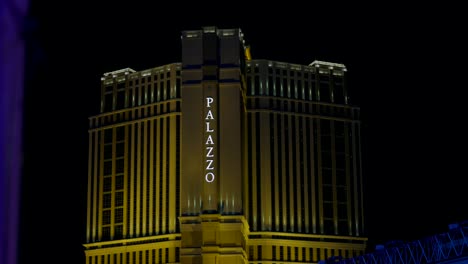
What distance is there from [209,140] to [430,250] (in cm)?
3397

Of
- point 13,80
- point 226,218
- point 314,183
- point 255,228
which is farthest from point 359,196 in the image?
point 13,80

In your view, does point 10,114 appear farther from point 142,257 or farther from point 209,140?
point 142,257

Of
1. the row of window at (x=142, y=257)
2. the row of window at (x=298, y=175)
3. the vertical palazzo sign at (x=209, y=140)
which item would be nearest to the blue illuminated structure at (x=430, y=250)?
the vertical palazzo sign at (x=209, y=140)

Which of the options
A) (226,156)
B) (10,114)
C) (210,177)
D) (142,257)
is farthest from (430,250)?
(142,257)

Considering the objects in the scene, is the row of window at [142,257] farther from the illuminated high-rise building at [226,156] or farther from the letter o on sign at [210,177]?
the letter o on sign at [210,177]

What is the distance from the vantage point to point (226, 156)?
82.4 metres

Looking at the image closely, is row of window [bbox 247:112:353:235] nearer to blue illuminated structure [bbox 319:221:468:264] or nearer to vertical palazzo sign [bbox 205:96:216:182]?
vertical palazzo sign [bbox 205:96:216:182]

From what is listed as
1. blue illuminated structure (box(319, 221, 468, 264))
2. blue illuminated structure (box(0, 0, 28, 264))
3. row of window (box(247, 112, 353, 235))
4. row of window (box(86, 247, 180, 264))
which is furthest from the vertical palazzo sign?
blue illuminated structure (box(0, 0, 28, 264))

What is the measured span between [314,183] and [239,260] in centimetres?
1757

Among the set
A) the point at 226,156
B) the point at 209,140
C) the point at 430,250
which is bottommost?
the point at 430,250

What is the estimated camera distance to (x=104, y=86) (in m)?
99.6

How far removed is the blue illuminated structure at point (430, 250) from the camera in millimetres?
48250

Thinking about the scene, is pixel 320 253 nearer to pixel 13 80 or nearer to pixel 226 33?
pixel 226 33

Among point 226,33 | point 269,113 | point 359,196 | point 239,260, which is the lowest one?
point 239,260
